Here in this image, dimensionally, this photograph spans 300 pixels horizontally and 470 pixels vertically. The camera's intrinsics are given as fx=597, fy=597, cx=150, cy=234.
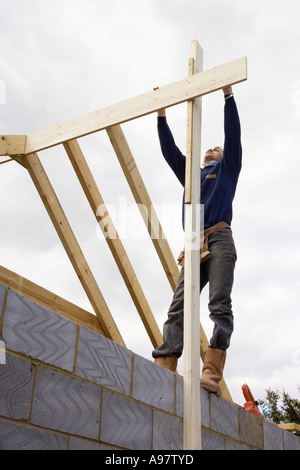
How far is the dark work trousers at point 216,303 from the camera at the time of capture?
324 centimetres

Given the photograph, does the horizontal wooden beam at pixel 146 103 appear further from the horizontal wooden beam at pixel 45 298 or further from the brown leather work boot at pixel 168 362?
the brown leather work boot at pixel 168 362

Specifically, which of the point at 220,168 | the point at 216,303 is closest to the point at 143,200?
the point at 220,168

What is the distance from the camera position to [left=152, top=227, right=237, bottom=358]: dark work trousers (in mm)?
3236

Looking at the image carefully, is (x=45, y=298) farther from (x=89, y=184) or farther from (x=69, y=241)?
(x=89, y=184)

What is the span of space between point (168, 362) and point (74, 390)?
112 centimetres

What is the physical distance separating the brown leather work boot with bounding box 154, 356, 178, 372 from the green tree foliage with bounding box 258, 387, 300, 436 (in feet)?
Result: 34.2

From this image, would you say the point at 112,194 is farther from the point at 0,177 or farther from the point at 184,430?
the point at 184,430

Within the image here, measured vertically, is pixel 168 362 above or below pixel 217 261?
below

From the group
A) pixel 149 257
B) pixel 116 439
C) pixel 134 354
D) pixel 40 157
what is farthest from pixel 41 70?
pixel 116 439

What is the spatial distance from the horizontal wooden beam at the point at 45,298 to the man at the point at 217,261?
0.80 meters

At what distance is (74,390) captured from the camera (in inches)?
86.1

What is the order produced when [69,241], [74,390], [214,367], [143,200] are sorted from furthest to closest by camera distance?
[143,200] → [69,241] → [214,367] → [74,390]

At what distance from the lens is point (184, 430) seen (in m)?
2.70

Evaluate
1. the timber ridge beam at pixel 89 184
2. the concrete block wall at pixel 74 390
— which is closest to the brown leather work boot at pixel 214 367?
the concrete block wall at pixel 74 390
